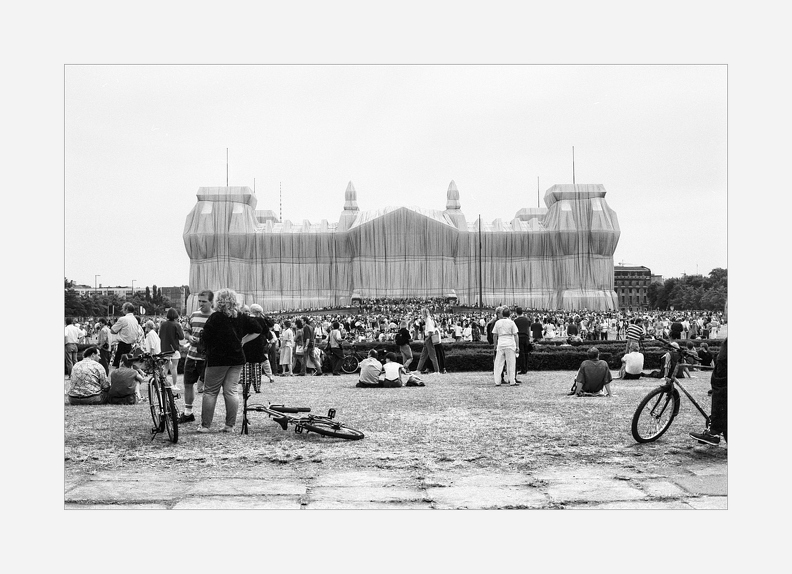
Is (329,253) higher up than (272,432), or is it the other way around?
(329,253)

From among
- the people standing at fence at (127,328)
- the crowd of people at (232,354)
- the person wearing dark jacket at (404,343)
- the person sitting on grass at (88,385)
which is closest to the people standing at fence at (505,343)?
the crowd of people at (232,354)

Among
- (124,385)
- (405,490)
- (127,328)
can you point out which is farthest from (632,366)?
(405,490)

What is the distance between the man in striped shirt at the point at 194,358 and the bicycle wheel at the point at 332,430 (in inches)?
65.8

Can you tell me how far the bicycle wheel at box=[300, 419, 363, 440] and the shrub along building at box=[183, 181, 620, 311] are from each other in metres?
44.2

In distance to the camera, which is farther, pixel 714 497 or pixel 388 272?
pixel 388 272

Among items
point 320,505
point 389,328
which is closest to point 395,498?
point 320,505

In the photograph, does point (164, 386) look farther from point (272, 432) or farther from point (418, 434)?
point (418, 434)

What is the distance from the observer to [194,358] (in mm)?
9492

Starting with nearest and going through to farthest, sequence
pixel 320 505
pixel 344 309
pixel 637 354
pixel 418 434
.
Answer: pixel 320 505 < pixel 418 434 < pixel 637 354 < pixel 344 309

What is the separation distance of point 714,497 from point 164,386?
4.50 metres

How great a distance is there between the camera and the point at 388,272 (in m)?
53.9

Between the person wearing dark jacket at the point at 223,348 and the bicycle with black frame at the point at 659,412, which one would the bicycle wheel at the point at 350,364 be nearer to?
the person wearing dark jacket at the point at 223,348

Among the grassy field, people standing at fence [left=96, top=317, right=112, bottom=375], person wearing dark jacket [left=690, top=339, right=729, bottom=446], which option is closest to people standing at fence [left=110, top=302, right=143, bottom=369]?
the grassy field

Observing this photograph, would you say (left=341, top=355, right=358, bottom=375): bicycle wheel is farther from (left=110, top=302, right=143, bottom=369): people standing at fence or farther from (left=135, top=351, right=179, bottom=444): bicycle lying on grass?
(left=135, top=351, right=179, bottom=444): bicycle lying on grass
